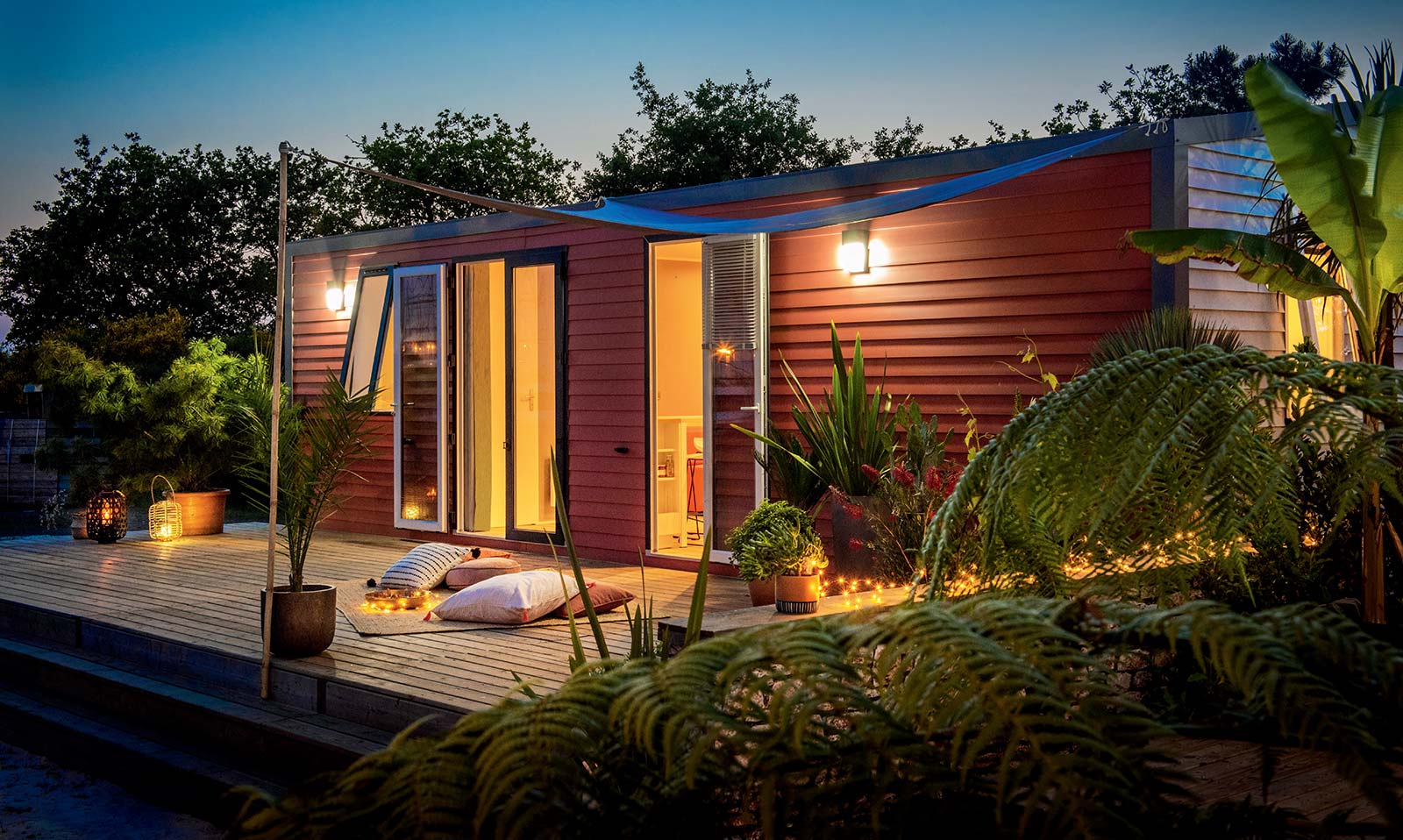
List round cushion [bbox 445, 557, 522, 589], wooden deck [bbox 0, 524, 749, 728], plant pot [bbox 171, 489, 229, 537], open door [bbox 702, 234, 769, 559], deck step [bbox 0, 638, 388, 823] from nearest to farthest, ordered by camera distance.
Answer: deck step [bbox 0, 638, 388, 823], wooden deck [bbox 0, 524, 749, 728], round cushion [bbox 445, 557, 522, 589], open door [bbox 702, 234, 769, 559], plant pot [bbox 171, 489, 229, 537]

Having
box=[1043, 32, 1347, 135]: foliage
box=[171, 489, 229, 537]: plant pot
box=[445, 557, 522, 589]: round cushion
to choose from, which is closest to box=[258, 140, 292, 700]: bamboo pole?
box=[445, 557, 522, 589]: round cushion

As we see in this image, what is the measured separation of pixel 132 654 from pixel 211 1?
60.9 feet

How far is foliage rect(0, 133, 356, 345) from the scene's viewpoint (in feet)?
80.0

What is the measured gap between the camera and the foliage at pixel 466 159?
85.7ft

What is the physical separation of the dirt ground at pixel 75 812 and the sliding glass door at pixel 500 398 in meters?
4.35

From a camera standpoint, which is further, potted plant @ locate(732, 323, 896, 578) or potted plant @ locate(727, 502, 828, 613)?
potted plant @ locate(732, 323, 896, 578)

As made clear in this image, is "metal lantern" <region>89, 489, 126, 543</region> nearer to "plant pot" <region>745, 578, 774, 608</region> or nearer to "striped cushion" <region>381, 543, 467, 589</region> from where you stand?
"striped cushion" <region>381, 543, 467, 589</region>

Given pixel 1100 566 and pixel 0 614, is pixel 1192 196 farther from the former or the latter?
pixel 0 614

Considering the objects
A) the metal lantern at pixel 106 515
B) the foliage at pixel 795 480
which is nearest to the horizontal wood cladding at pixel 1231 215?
the foliage at pixel 795 480

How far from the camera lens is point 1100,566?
4.55ft

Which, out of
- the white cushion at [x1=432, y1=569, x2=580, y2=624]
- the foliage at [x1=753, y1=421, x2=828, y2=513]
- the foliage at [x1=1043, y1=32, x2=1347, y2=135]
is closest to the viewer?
the white cushion at [x1=432, y1=569, x2=580, y2=624]

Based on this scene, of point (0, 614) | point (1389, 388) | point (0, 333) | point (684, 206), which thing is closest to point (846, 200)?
point (684, 206)

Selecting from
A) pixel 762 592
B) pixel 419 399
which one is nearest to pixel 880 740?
pixel 762 592

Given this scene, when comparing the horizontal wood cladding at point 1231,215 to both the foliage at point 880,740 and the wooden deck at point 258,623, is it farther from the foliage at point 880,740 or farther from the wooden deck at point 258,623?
the foliage at point 880,740
